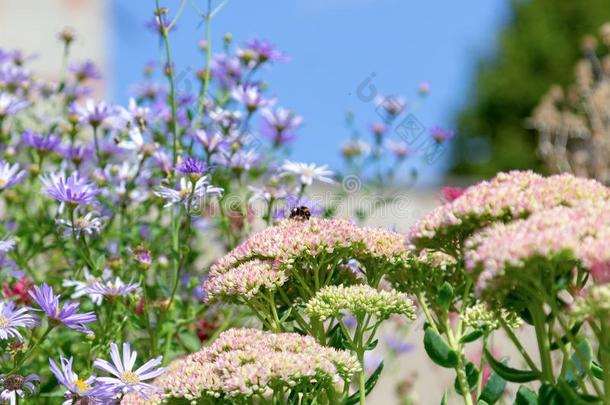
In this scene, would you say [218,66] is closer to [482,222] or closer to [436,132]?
[436,132]

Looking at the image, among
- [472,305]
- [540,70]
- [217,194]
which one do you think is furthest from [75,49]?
[540,70]

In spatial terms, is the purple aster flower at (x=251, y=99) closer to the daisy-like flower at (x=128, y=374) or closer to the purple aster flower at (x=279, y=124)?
the purple aster flower at (x=279, y=124)

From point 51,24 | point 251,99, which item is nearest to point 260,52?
point 251,99

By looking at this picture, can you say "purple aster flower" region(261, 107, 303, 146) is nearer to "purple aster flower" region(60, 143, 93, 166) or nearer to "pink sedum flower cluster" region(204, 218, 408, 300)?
"purple aster flower" region(60, 143, 93, 166)

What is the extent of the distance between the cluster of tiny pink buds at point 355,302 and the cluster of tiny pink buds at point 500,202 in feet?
0.61

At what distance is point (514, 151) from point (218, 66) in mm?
17679

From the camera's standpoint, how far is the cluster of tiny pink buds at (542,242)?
5.89 feet

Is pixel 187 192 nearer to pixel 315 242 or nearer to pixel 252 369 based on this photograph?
pixel 315 242

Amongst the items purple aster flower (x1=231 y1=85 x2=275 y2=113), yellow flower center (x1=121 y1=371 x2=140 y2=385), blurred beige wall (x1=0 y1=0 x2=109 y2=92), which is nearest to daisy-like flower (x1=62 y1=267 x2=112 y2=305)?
yellow flower center (x1=121 y1=371 x2=140 y2=385)

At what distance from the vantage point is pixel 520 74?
72.2 feet

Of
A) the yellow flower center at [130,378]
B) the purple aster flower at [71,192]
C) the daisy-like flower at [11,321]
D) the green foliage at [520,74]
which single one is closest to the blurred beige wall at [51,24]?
the purple aster flower at [71,192]

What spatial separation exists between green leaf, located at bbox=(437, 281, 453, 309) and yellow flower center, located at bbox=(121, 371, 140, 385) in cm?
78

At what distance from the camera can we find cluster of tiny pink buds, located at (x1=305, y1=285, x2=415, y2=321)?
2332 mm

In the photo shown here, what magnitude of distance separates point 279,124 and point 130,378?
64.3 inches
